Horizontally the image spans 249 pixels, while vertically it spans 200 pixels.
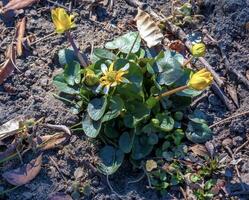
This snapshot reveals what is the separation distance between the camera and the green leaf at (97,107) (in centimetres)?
237

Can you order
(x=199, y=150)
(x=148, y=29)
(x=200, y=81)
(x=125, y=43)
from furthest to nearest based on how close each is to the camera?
(x=148, y=29), (x=125, y=43), (x=199, y=150), (x=200, y=81)

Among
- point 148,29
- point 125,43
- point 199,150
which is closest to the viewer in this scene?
point 199,150

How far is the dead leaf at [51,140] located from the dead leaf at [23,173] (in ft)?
0.24

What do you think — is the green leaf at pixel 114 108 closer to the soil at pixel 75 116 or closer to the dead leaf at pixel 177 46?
the soil at pixel 75 116

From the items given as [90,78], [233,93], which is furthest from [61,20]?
[233,93]

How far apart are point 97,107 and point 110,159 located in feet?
0.71

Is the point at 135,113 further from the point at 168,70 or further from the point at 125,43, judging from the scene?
the point at 125,43

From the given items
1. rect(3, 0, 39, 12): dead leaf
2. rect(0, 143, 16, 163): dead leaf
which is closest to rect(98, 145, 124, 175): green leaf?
rect(0, 143, 16, 163): dead leaf

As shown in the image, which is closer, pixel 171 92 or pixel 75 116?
pixel 171 92

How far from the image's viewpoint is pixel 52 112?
2506 mm

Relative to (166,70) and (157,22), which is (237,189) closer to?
(166,70)

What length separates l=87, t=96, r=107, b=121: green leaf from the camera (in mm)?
2371

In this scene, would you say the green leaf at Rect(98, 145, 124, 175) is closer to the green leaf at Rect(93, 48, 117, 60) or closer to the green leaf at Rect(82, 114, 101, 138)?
the green leaf at Rect(82, 114, 101, 138)

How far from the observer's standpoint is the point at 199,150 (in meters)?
2.47
